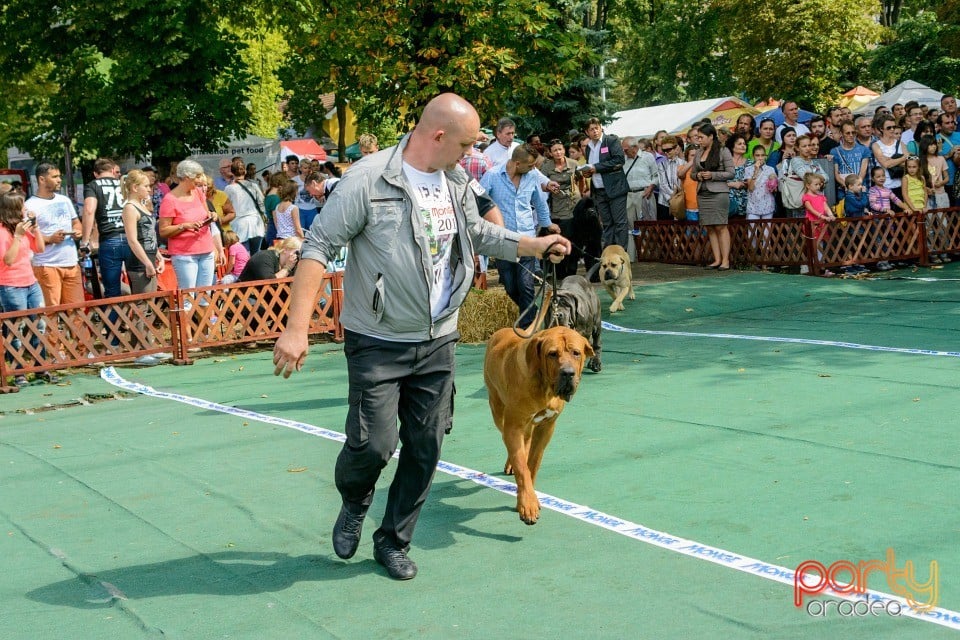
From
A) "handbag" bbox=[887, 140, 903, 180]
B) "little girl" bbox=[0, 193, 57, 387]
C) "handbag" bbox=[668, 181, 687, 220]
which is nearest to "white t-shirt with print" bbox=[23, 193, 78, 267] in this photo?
"little girl" bbox=[0, 193, 57, 387]

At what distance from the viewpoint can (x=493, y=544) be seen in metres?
5.28

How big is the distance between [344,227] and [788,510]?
265 centimetres

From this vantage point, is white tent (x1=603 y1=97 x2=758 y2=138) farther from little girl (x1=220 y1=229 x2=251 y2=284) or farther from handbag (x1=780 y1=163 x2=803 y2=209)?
little girl (x1=220 y1=229 x2=251 y2=284)

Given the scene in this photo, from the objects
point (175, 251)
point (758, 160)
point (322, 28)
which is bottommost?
point (175, 251)

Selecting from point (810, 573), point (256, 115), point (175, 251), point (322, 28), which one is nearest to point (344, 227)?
point (810, 573)

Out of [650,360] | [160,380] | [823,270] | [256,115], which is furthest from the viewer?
[256,115]

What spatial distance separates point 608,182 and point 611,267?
301 centimetres

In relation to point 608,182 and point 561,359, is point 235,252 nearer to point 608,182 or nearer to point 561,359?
point 608,182

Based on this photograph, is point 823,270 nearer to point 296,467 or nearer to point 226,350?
point 226,350

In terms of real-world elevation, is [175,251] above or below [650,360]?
above

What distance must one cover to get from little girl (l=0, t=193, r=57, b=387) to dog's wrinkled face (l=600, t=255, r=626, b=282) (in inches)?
250

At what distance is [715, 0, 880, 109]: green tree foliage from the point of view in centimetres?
4003

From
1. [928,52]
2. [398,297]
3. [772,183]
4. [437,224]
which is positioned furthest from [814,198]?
[928,52]

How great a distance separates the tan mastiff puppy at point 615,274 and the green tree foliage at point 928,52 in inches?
1066
